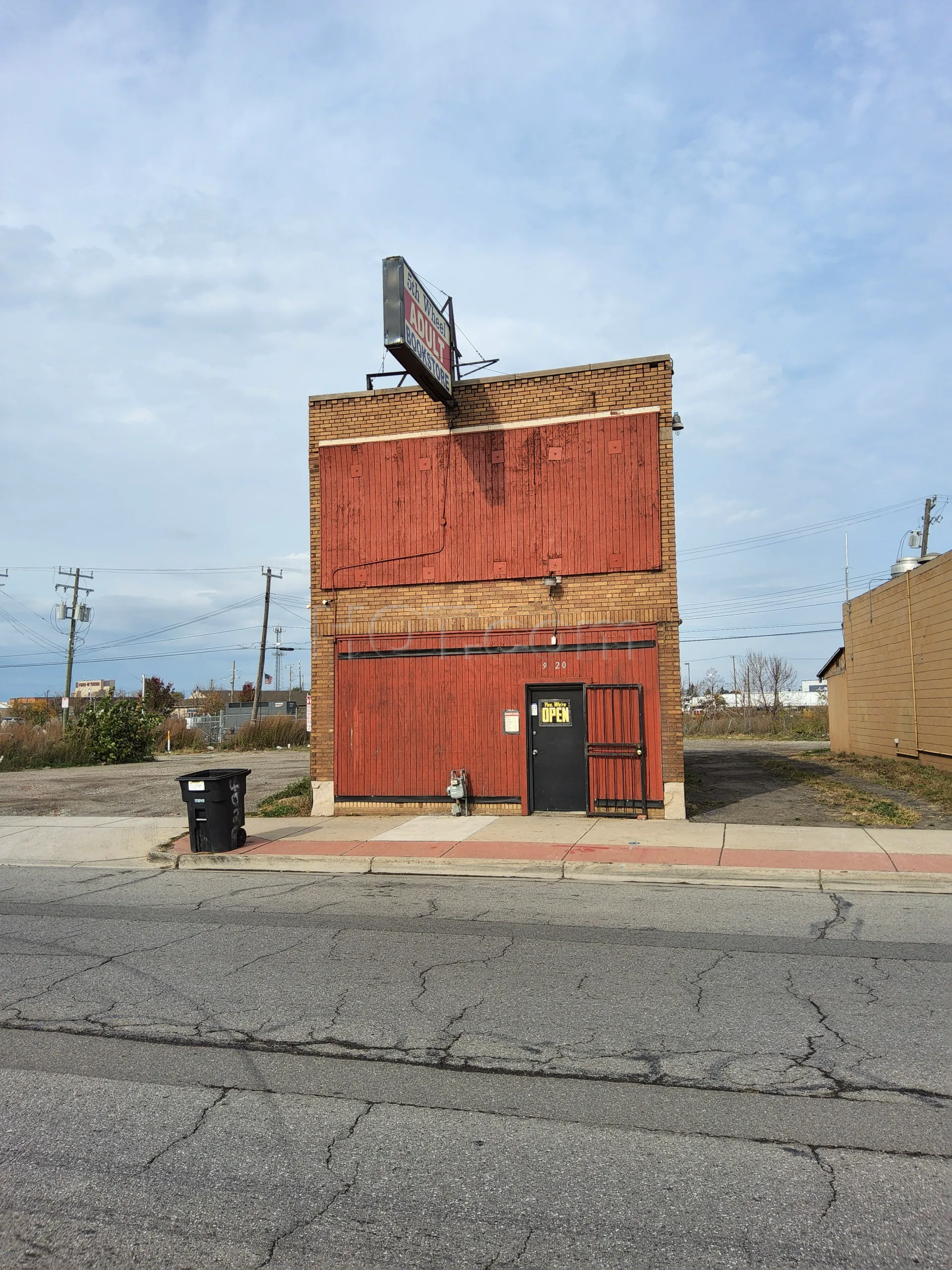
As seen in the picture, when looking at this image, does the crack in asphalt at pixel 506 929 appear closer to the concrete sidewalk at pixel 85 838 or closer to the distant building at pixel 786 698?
the concrete sidewalk at pixel 85 838

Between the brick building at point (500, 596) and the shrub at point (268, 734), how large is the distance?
90.8 ft

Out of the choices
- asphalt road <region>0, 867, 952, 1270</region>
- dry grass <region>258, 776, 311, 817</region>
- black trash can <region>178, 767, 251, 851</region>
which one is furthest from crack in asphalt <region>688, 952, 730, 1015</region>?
dry grass <region>258, 776, 311, 817</region>

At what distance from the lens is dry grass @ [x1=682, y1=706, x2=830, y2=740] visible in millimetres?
47500

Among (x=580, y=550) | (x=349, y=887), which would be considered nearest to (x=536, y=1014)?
(x=349, y=887)

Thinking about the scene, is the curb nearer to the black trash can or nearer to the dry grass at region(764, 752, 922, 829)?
the black trash can

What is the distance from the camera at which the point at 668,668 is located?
561 inches

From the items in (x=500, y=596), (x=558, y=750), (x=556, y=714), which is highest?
(x=500, y=596)

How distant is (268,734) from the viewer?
1678 inches

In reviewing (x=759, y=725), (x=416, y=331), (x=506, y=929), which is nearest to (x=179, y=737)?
(x=759, y=725)

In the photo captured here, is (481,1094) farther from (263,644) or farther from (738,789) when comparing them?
(263,644)

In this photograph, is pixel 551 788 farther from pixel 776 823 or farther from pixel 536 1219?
pixel 536 1219

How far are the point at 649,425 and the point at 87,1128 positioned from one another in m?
12.7

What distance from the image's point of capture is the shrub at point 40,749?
30672 millimetres

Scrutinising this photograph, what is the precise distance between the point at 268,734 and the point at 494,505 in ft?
98.3
